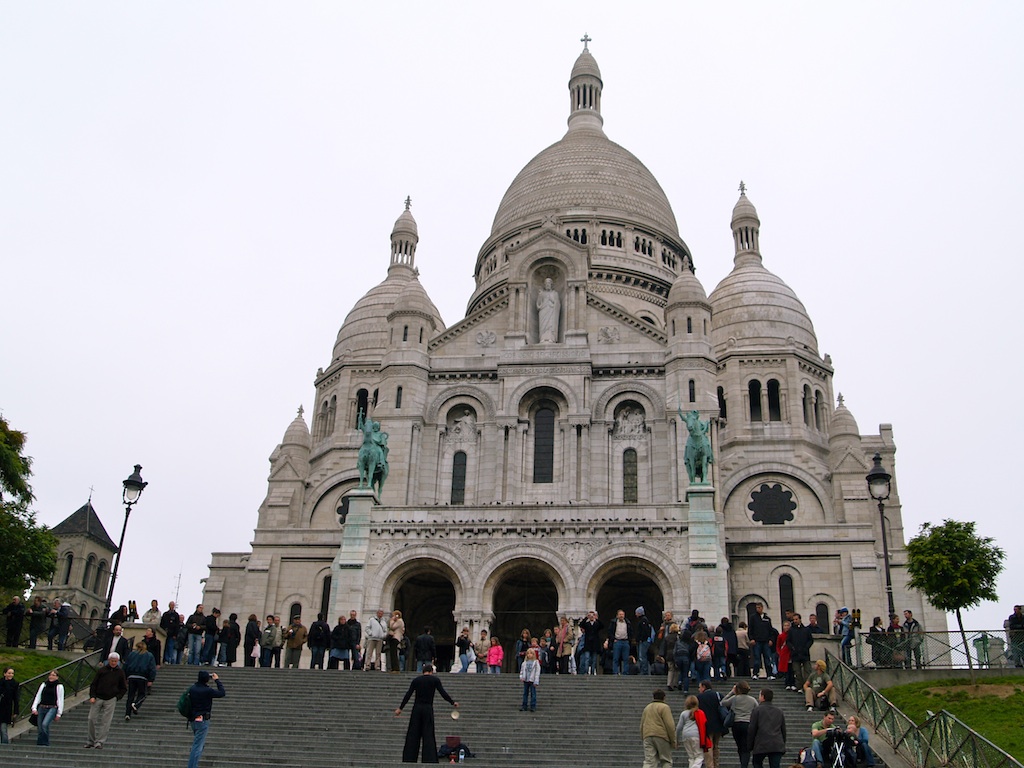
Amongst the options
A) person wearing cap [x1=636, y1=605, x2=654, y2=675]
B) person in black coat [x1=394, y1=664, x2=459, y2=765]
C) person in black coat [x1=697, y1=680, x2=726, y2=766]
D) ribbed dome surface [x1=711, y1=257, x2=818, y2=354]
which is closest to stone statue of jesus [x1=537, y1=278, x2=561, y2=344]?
ribbed dome surface [x1=711, y1=257, x2=818, y2=354]

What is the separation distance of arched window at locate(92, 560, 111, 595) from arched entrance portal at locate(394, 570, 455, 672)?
106 ft

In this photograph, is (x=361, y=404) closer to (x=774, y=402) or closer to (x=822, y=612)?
(x=774, y=402)

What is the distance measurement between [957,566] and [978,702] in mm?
4868

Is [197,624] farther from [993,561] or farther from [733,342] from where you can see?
[733,342]

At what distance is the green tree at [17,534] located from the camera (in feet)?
114

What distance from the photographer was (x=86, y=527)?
67.0m

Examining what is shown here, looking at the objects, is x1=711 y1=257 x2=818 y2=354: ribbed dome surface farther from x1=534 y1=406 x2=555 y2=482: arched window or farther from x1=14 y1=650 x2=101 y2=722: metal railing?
x1=14 y1=650 x2=101 y2=722: metal railing

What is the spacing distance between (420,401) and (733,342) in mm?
17977

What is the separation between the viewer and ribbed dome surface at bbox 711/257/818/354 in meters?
56.2

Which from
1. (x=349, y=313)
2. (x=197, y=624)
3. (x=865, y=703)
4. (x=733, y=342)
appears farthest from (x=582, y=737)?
(x=349, y=313)

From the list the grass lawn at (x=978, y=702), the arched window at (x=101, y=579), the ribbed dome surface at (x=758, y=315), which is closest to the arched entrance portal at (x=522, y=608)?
the grass lawn at (x=978, y=702)

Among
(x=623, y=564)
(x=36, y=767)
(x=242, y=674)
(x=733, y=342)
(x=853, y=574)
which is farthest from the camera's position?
(x=733, y=342)

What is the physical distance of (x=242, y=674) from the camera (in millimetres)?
27328

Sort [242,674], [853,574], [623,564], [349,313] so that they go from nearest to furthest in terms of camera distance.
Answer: [242,674]
[623,564]
[853,574]
[349,313]
